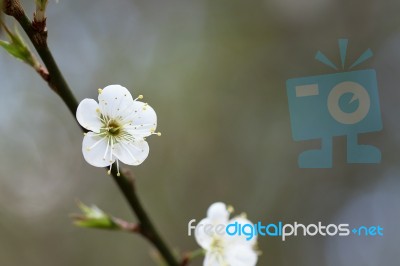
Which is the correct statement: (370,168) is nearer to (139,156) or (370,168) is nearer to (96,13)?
(96,13)

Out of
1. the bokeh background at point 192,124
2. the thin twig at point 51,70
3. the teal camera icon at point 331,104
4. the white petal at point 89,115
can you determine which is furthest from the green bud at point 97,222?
the bokeh background at point 192,124

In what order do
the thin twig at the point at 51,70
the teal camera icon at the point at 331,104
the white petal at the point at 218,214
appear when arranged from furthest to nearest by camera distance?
the teal camera icon at the point at 331,104 → the white petal at the point at 218,214 → the thin twig at the point at 51,70

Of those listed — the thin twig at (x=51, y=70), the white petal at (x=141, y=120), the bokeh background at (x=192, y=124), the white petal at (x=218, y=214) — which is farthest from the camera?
the bokeh background at (x=192, y=124)

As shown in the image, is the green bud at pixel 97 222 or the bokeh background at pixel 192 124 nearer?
the green bud at pixel 97 222

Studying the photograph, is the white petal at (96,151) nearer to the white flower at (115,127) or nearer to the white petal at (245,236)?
the white flower at (115,127)

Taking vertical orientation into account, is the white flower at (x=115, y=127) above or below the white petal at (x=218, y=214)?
above

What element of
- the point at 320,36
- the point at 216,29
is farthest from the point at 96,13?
the point at 320,36

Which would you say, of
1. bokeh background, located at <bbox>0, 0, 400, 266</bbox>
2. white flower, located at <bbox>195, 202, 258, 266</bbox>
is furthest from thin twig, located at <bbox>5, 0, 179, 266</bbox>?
bokeh background, located at <bbox>0, 0, 400, 266</bbox>

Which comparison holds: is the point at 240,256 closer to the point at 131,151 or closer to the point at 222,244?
the point at 222,244
